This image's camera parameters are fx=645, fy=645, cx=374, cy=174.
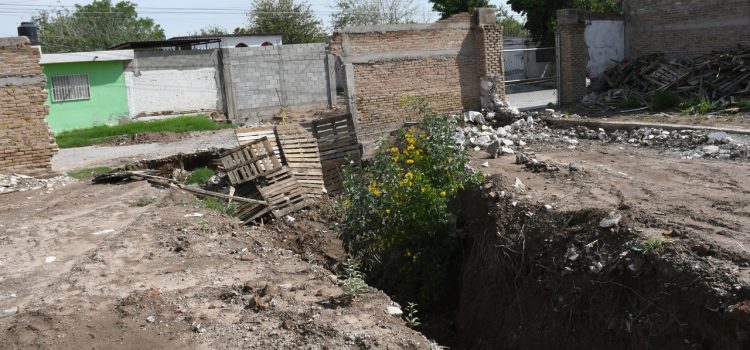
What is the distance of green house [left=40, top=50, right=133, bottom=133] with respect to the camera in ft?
68.8

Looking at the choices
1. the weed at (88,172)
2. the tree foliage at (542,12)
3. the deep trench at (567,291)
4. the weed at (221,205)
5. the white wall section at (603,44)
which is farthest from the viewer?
the tree foliage at (542,12)

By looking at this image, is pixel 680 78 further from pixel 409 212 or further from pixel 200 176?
pixel 200 176

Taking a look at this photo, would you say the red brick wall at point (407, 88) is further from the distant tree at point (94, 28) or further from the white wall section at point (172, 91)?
the distant tree at point (94, 28)

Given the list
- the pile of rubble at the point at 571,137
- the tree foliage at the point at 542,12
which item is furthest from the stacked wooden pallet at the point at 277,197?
the tree foliage at the point at 542,12

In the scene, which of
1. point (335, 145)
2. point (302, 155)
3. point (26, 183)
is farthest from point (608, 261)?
point (26, 183)

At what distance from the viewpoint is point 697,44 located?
1692cm

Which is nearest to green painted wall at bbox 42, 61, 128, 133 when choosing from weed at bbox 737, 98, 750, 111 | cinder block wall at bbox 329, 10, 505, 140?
cinder block wall at bbox 329, 10, 505, 140

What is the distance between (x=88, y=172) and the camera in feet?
43.1

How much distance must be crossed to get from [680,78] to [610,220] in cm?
1107

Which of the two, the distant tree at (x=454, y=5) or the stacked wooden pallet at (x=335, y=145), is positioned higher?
the distant tree at (x=454, y=5)

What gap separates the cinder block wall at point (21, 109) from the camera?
11.5 metres

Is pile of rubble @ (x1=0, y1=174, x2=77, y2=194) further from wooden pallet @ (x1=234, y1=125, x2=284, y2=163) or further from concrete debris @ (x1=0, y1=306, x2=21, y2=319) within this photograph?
concrete debris @ (x1=0, y1=306, x2=21, y2=319)

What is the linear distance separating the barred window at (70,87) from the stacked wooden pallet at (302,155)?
12.3m

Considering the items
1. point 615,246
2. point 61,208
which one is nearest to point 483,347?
point 615,246
